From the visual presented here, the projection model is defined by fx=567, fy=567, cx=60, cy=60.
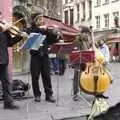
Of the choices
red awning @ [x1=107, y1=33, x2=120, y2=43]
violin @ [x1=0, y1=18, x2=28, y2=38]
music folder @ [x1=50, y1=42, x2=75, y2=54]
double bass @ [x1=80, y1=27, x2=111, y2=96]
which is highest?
violin @ [x1=0, y1=18, x2=28, y2=38]

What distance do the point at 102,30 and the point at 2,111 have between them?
193 feet

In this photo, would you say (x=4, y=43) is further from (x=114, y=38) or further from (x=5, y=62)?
(x=114, y=38)

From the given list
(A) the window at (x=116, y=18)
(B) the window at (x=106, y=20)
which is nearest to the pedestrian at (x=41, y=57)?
(A) the window at (x=116, y=18)

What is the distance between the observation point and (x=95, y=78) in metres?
11.3

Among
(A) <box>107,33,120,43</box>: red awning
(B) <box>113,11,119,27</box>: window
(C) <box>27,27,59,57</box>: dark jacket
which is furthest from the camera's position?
(B) <box>113,11,119,27</box>: window

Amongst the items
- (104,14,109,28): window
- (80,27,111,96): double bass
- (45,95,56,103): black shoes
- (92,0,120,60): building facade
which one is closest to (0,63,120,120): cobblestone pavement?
(45,95,56,103): black shoes

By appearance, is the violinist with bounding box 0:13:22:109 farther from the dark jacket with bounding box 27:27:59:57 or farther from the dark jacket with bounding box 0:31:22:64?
the dark jacket with bounding box 27:27:59:57

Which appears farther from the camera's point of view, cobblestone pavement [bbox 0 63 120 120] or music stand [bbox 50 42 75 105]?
music stand [bbox 50 42 75 105]

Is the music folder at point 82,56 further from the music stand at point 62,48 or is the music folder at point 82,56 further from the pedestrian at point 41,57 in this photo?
the pedestrian at point 41,57

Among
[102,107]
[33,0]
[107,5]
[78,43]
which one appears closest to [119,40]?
[107,5]

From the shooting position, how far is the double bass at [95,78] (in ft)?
36.8

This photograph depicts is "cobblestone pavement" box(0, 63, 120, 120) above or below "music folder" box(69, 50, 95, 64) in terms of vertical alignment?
below

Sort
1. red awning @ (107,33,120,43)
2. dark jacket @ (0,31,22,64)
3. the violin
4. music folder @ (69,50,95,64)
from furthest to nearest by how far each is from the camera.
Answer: red awning @ (107,33,120,43)
music folder @ (69,50,95,64)
dark jacket @ (0,31,22,64)
the violin

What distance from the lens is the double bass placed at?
1123cm
